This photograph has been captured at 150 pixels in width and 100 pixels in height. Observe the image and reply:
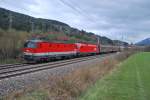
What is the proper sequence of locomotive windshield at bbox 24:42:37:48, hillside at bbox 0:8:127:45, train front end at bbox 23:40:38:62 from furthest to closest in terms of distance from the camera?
hillside at bbox 0:8:127:45 → locomotive windshield at bbox 24:42:37:48 → train front end at bbox 23:40:38:62

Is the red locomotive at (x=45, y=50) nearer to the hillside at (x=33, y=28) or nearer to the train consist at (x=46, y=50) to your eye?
the train consist at (x=46, y=50)

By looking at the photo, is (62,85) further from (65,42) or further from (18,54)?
(65,42)

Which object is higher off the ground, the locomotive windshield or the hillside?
the hillside

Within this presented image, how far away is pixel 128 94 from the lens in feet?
44.8

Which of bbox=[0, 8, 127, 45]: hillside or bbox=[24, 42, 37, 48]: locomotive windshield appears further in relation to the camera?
bbox=[0, 8, 127, 45]: hillside

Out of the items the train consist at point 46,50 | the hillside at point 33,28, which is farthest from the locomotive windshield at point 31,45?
the hillside at point 33,28

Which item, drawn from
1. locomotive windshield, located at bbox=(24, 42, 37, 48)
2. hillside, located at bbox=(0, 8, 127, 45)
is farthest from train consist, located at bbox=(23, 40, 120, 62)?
hillside, located at bbox=(0, 8, 127, 45)

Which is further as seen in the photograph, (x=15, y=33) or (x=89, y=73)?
(x=15, y=33)

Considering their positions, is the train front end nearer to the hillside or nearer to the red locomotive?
the red locomotive

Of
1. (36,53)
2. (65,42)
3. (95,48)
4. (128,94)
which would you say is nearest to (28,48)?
(36,53)

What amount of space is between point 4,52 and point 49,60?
20.5ft

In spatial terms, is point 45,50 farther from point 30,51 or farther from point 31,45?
point 30,51

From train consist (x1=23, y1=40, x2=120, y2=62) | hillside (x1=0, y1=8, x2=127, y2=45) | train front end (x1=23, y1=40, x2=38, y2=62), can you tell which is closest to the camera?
train front end (x1=23, y1=40, x2=38, y2=62)

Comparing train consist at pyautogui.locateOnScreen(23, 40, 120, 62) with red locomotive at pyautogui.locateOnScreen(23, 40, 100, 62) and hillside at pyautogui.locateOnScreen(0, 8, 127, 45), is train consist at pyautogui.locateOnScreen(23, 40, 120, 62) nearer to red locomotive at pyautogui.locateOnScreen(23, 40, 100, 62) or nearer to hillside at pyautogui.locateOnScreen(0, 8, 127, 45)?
red locomotive at pyautogui.locateOnScreen(23, 40, 100, 62)
